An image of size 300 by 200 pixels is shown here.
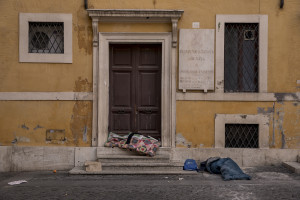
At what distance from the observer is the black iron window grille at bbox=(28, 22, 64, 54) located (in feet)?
25.1

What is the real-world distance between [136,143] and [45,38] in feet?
11.4

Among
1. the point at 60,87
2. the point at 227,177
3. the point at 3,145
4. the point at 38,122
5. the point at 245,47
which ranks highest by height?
the point at 245,47

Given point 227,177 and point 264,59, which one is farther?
point 264,59

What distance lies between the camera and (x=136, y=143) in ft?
23.7

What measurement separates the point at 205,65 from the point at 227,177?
2.75 meters

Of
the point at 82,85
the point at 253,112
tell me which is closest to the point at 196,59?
the point at 253,112

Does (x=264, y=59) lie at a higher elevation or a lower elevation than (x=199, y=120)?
higher

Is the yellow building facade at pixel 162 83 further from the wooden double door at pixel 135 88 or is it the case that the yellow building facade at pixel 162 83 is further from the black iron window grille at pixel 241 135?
the wooden double door at pixel 135 88

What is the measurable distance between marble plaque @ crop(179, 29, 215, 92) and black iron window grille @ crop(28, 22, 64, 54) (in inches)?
119

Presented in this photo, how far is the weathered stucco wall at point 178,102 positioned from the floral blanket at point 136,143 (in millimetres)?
588

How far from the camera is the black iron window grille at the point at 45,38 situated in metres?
7.64

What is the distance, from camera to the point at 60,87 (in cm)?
751

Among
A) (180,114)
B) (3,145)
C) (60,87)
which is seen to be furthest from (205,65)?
(3,145)

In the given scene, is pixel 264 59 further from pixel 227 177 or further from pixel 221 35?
pixel 227 177
